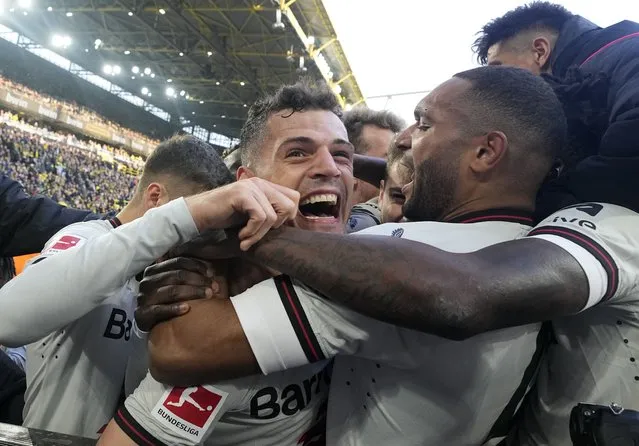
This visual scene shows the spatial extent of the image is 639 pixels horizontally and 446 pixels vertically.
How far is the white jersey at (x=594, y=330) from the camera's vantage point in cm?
113

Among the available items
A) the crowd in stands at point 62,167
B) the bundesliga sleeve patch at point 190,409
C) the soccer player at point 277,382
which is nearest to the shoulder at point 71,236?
the soccer player at point 277,382

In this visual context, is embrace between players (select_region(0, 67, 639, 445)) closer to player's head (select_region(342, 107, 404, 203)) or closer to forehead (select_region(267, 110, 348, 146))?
forehead (select_region(267, 110, 348, 146))

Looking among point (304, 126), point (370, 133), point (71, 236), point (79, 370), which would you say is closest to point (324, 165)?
point (304, 126)

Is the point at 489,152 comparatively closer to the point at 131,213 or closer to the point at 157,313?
the point at 157,313

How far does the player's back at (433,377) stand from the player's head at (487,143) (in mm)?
157

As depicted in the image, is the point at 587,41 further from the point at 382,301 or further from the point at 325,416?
the point at 325,416

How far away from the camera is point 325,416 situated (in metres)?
1.59

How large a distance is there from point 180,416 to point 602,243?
45.0 inches

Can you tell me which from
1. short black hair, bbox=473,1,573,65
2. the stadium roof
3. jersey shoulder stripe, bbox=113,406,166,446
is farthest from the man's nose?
the stadium roof

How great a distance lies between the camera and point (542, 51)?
2354 mm

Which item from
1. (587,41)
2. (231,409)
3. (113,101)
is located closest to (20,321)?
(231,409)

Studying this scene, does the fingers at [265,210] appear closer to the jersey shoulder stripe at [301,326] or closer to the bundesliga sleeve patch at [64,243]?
the jersey shoulder stripe at [301,326]

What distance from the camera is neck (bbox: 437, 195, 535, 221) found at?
4.67 ft

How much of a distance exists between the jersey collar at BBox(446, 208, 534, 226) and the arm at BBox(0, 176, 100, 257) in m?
2.19
